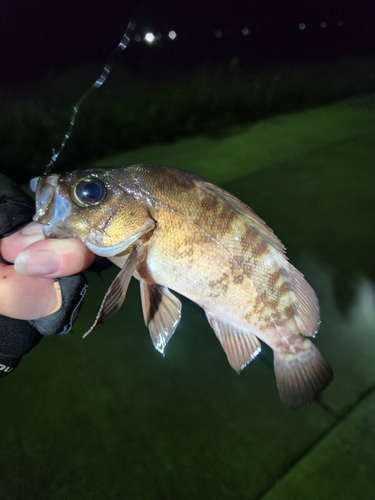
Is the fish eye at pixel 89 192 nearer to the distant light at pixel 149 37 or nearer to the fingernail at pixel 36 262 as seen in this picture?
the fingernail at pixel 36 262

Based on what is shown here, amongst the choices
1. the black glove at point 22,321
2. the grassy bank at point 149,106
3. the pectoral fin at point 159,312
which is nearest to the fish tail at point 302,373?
the pectoral fin at point 159,312

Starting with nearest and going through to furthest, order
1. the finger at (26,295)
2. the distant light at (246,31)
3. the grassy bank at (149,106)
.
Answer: the finger at (26,295) < the grassy bank at (149,106) < the distant light at (246,31)

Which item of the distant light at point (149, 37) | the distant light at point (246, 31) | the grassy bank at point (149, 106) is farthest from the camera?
the distant light at point (246, 31)

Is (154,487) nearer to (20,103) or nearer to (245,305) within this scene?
(245,305)

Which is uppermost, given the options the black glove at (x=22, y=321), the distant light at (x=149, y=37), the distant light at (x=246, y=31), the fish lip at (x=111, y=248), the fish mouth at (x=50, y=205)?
the distant light at (x=246, y=31)

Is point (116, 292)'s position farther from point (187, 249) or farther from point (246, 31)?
point (246, 31)

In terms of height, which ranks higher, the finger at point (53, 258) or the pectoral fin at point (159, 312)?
the finger at point (53, 258)

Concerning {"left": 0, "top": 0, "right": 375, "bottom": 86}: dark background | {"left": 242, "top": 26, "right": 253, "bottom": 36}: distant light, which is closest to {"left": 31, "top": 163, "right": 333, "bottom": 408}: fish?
{"left": 0, "top": 0, "right": 375, "bottom": 86}: dark background

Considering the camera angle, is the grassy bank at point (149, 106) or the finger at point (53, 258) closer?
the finger at point (53, 258)
